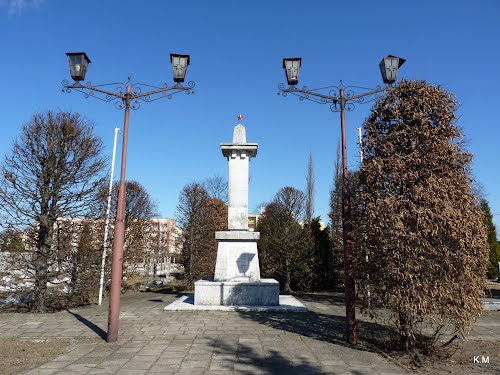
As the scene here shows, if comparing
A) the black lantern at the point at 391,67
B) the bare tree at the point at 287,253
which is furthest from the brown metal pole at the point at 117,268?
the bare tree at the point at 287,253

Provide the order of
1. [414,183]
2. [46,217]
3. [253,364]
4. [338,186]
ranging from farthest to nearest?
[338,186], [46,217], [414,183], [253,364]

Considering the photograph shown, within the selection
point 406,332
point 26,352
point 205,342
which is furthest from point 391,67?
point 26,352

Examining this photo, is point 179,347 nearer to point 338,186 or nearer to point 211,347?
point 211,347

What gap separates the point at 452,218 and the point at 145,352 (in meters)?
6.02

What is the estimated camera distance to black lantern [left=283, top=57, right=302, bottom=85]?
25.7 feet

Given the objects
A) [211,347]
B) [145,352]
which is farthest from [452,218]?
[145,352]

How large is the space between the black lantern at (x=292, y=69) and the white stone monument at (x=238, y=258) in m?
5.08

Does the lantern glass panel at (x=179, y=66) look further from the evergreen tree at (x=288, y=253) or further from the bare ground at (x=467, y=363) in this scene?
the evergreen tree at (x=288, y=253)

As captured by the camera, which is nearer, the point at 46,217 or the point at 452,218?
the point at 452,218

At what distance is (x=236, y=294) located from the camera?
448 inches

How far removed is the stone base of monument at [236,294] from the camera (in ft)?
37.1

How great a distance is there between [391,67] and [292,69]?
2.19m

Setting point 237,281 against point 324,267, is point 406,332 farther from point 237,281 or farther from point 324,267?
point 324,267

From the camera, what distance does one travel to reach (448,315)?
5695 millimetres
